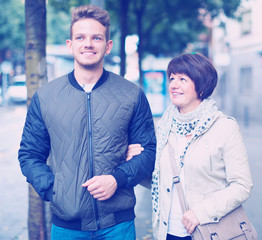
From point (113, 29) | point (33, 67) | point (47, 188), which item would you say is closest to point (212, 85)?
point (47, 188)

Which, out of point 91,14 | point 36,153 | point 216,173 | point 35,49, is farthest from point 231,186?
point 35,49

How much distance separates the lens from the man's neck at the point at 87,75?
2492mm

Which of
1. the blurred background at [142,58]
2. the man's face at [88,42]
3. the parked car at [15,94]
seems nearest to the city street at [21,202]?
the blurred background at [142,58]

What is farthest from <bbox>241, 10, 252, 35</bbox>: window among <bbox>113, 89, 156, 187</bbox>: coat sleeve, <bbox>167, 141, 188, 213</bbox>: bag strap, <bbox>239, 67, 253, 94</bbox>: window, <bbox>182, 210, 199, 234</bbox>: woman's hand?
<bbox>182, 210, 199, 234</bbox>: woman's hand

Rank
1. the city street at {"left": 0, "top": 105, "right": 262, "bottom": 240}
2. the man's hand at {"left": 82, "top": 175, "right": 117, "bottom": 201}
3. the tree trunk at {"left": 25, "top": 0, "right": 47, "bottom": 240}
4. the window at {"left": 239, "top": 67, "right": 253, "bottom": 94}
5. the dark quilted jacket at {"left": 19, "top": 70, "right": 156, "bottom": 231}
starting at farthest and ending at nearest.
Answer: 1. the window at {"left": 239, "top": 67, "right": 253, "bottom": 94}
2. the city street at {"left": 0, "top": 105, "right": 262, "bottom": 240}
3. the tree trunk at {"left": 25, "top": 0, "right": 47, "bottom": 240}
4. the dark quilted jacket at {"left": 19, "top": 70, "right": 156, "bottom": 231}
5. the man's hand at {"left": 82, "top": 175, "right": 117, "bottom": 201}

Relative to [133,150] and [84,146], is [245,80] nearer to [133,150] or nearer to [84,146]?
[133,150]

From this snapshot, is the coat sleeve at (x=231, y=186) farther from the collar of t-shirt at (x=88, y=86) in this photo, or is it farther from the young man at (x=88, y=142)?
the collar of t-shirt at (x=88, y=86)

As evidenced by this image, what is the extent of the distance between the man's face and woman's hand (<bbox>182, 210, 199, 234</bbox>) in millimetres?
1047

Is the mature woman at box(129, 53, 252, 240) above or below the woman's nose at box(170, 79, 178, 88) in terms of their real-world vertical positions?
below

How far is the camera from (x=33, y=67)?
387cm

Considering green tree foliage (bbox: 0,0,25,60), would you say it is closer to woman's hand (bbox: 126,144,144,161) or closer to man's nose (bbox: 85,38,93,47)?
man's nose (bbox: 85,38,93,47)

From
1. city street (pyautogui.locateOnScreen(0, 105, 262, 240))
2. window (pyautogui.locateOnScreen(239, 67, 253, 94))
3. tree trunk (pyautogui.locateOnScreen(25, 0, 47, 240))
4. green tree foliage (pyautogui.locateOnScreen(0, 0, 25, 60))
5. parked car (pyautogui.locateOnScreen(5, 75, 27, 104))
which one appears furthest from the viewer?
green tree foliage (pyautogui.locateOnScreen(0, 0, 25, 60))

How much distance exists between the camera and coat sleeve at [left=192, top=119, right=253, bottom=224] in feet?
7.57

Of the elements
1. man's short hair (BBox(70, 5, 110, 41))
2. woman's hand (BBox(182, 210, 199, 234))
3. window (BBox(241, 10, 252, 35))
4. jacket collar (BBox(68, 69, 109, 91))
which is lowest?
woman's hand (BBox(182, 210, 199, 234))
